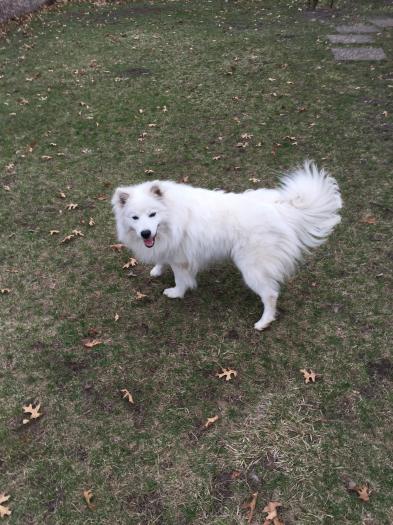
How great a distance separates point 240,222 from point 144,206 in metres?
0.79

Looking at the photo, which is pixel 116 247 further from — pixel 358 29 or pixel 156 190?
pixel 358 29

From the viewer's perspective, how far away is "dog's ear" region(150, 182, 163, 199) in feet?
11.3

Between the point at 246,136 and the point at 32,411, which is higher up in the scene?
the point at 246,136

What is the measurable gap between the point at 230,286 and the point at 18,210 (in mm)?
3014

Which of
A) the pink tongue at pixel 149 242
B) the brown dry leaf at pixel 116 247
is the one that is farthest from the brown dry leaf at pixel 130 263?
the pink tongue at pixel 149 242

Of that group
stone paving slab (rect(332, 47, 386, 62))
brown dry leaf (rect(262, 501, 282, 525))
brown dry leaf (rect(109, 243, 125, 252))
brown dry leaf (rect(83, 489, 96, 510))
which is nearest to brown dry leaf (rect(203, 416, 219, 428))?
brown dry leaf (rect(262, 501, 282, 525))

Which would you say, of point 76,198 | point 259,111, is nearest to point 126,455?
point 76,198

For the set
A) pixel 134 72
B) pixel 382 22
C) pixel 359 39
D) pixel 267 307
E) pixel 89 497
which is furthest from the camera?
pixel 382 22

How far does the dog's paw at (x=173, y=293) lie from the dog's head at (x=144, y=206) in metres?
0.87

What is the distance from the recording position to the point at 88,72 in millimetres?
9625

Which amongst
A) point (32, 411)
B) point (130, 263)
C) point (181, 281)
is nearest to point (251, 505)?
point (32, 411)

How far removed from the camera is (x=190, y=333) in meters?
3.96

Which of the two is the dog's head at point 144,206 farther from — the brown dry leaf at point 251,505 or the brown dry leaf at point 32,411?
the brown dry leaf at point 251,505

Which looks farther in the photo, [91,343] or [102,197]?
[102,197]
